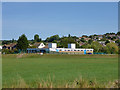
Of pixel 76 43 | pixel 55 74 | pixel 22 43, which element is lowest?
pixel 55 74

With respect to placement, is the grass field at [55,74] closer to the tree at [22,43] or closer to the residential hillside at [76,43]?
the residential hillside at [76,43]

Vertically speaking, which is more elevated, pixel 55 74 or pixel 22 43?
pixel 22 43

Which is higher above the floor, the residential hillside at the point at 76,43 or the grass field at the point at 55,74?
the residential hillside at the point at 76,43

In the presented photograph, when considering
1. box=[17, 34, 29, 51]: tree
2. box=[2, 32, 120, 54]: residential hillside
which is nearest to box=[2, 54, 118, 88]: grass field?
box=[2, 32, 120, 54]: residential hillside

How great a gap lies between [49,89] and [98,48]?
62928mm

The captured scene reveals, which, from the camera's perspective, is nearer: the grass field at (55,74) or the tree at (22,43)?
the grass field at (55,74)

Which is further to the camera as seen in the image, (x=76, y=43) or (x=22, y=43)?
(x=76, y=43)

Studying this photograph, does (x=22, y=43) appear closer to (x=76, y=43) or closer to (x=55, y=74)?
(x=76, y=43)

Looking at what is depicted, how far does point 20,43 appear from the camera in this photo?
6688 centimetres

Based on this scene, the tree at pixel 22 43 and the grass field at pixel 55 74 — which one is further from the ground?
the tree at pixel 22 43

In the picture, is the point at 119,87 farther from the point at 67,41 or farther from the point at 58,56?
the point at 67,41

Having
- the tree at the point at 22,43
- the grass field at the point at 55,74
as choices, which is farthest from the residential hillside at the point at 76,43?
the grass field at the point at 55,74

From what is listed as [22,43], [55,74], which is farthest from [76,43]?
[55,74]

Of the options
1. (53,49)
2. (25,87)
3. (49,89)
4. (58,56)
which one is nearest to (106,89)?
(49,89)
